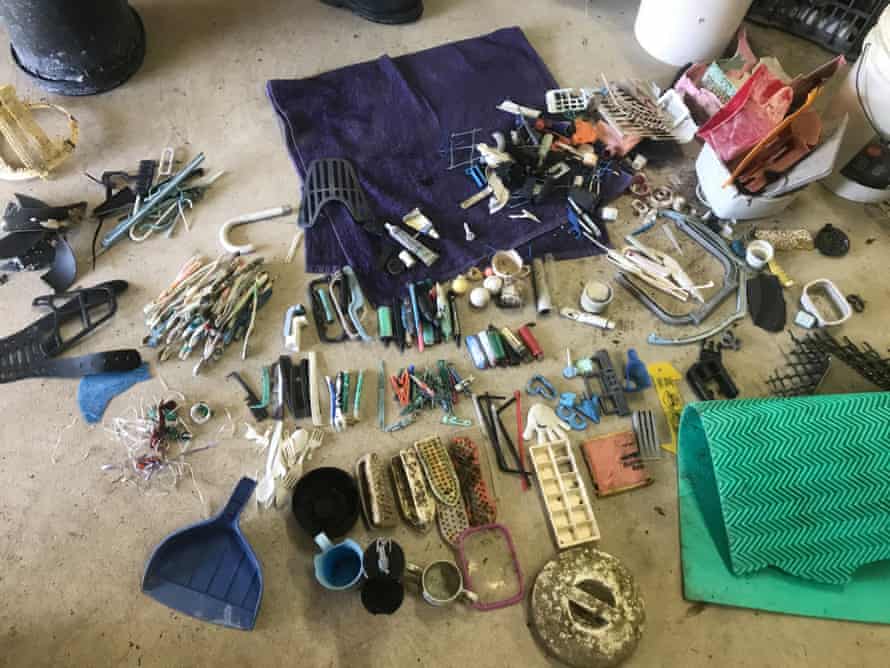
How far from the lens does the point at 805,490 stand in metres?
1.66

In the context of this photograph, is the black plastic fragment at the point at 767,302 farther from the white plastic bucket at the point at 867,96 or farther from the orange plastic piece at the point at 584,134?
the orange plastic piece at the point at 584,134

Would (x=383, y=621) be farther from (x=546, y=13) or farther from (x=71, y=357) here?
(x=546, y=13)

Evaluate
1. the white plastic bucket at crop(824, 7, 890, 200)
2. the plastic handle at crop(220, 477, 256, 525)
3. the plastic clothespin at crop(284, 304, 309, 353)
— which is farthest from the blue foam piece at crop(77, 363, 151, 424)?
the white plastic bucket at crop(824, 7, 890, 200)

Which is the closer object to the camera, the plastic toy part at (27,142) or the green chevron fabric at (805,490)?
the green chevron fabric at (805,490)

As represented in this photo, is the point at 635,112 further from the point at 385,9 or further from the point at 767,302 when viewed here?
the point at 385,9

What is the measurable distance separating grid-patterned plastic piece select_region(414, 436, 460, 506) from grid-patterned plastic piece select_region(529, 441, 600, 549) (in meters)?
0.25

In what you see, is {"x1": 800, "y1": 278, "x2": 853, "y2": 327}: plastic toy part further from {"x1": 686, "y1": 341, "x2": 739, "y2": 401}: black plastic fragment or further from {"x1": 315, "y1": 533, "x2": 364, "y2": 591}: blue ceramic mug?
{"x1": 315, "y1": 533, "x2": 364, "y2": 591}: blue ceramic mug

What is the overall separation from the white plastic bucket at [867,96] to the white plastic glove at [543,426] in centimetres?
155

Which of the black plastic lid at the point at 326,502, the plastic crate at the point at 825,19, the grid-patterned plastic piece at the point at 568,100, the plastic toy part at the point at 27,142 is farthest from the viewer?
the plastic crate at the point at 825,19

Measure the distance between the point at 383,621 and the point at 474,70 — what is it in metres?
2.22

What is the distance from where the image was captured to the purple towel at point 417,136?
7.07 ft

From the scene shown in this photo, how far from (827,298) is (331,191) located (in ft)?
5.97

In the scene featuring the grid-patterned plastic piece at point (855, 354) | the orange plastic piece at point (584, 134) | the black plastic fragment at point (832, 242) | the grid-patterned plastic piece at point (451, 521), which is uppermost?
the orange plastic piece at point (584, 134)

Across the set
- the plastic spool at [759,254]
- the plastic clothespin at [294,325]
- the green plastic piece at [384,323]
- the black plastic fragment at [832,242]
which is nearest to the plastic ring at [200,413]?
the plastic clothespin at [294,325]
